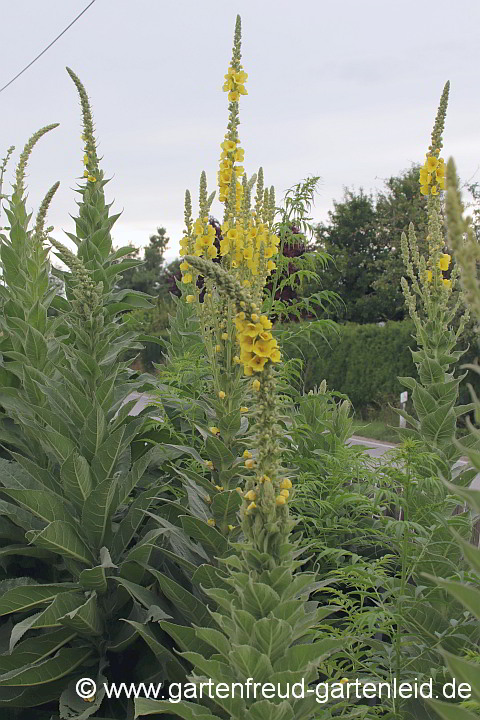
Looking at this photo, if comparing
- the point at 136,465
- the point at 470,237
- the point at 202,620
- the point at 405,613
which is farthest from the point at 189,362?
the point at 470,237

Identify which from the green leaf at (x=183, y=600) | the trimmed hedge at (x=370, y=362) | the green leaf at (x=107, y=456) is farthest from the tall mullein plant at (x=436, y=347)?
the trimmed hedge at (x=370, y=362)

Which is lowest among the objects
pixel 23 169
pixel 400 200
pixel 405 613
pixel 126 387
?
pixel 405 613

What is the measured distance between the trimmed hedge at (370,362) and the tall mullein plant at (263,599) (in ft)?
42.3

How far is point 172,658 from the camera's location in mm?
2467

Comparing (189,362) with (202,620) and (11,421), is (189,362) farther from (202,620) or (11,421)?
(202,620)

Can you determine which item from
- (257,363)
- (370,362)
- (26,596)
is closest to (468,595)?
(257,363)

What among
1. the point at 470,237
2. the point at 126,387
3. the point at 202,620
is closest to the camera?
the point at 470,237

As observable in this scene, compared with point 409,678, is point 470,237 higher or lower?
higher

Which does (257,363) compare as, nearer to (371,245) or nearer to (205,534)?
(205,534)

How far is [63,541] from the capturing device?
2.55 meters

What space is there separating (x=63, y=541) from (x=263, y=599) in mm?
1150

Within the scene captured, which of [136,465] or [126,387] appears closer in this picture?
[136,465]

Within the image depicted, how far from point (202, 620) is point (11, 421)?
61.5 inches

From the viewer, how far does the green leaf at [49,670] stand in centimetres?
250
